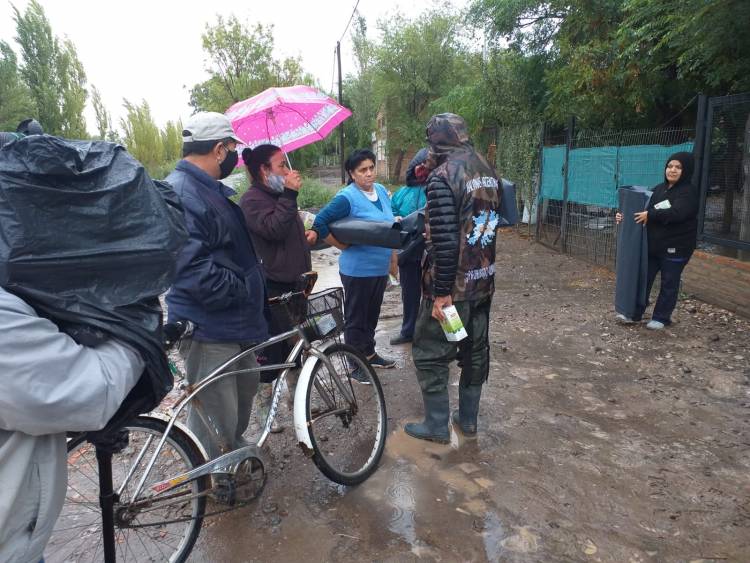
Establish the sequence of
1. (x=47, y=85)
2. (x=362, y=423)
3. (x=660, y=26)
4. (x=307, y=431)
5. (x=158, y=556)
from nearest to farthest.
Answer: (x=158, y=556), (x=307, y=431), (x=362, y=423), (x=660, y=26), (x=47, y=85)

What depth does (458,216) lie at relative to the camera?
2.91 m

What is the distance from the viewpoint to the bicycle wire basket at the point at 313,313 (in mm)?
2742

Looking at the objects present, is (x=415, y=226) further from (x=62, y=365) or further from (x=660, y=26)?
(x=660, y=26)

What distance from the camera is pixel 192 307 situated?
2451mm

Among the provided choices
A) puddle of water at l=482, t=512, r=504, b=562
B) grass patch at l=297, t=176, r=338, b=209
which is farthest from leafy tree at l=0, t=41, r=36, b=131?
puddle of water at l=482, t=512, r=504, b=562

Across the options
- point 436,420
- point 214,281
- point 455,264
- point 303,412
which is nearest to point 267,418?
point 303,412

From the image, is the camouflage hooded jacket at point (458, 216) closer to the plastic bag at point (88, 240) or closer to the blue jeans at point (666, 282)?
the plastic bag at point (88, 240)

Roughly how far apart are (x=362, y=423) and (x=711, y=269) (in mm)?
4865

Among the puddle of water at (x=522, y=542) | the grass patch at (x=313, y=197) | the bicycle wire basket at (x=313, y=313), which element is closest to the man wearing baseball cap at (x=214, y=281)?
the bicycle wire basket at (x=313, y=313)

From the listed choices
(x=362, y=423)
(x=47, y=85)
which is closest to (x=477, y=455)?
(x=362, y=423)

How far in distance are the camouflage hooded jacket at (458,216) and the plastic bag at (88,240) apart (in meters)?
1.61

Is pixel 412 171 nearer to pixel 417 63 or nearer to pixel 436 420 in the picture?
pixel 436 420

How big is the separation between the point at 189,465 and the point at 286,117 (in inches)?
119

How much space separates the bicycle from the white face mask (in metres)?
0.78
